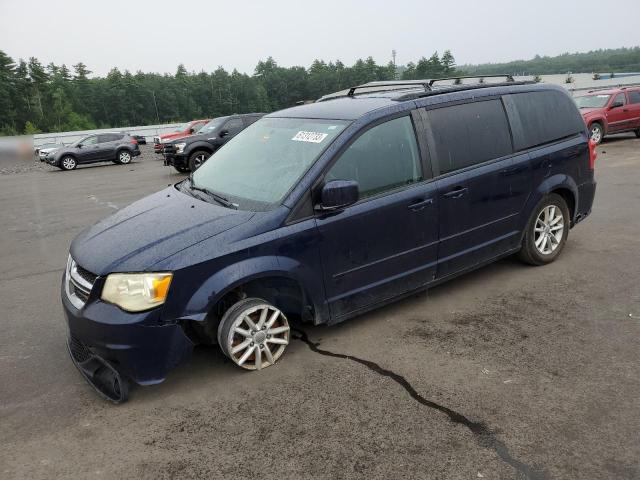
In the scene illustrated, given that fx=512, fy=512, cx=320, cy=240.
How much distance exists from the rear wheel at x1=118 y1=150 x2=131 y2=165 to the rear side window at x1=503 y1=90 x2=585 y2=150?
68.9 feet

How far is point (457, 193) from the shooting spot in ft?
13.9

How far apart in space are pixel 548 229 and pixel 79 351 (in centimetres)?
438

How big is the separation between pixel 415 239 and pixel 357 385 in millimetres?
1303

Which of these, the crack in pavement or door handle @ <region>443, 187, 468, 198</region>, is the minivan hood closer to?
the crack in pavement

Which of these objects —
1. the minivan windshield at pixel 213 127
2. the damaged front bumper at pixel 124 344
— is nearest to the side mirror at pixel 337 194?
the damaged front bumper at pixel 124 344

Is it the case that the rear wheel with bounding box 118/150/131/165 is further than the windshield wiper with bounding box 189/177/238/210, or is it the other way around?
the rear wheel with bounding box 118/150/131/165

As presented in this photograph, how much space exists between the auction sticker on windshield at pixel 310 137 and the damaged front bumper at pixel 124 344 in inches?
67.1

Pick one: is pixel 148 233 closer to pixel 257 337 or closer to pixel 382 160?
pixel 257 337

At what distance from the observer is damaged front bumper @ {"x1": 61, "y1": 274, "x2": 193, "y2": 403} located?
306cm

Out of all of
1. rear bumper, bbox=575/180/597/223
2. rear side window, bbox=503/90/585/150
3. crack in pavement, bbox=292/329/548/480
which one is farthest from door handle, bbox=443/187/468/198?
rear bumper, bbox=575/180/597/223

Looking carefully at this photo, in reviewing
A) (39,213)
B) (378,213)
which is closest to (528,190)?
(378,213)

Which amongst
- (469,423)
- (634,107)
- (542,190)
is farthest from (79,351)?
(634,107)

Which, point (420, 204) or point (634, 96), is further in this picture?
point (634, 96)

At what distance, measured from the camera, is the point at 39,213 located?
34.3 ft
